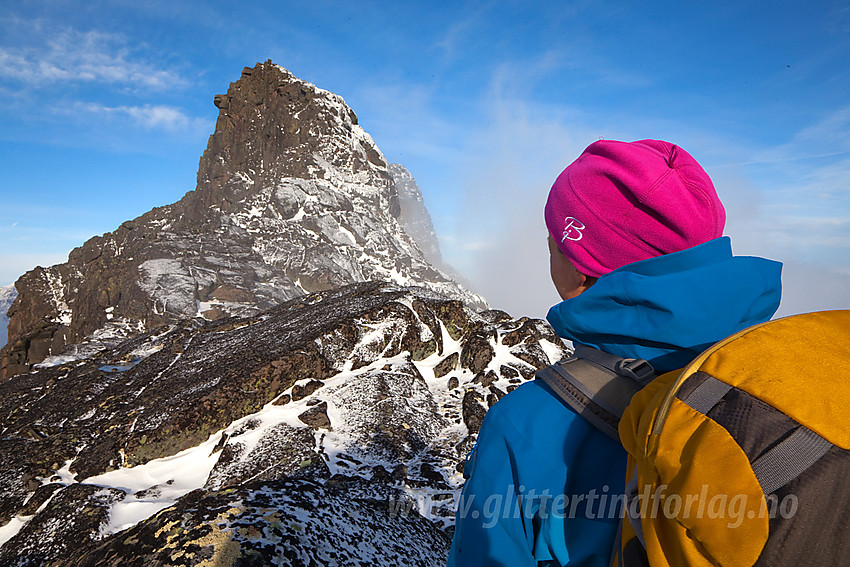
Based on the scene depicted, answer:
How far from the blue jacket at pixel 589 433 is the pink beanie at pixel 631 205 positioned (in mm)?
177

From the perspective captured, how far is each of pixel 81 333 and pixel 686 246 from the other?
5209 centimetres

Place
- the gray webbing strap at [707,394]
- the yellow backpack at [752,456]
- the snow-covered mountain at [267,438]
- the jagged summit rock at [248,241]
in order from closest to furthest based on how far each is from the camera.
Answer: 1. the yellow backpack at [752,456]
2. the gray webbing strap at [707,394]
3. the snow-covered mountain at [267,438]
4. the jagged summit rock at [248,241]

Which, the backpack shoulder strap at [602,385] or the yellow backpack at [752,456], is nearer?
the yellow backpack at [752,456]

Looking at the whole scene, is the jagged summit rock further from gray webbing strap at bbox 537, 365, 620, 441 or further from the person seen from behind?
gray webbing strap at bbox 537, 365, 620, 441

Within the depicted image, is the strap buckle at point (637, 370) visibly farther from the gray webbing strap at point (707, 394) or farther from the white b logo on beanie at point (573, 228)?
the white b logo on beanie at point (573, 228)

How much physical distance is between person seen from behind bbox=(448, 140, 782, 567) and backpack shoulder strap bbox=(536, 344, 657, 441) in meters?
0.06

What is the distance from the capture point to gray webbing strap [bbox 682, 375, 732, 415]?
3.09ft

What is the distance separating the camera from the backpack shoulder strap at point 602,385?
1.39 m

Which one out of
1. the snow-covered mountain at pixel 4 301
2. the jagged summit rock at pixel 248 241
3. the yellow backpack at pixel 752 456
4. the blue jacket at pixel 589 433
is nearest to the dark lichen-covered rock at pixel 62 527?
the blue jacket at pixel 589 433

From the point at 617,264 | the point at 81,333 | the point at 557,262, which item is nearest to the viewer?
the point at 617,264

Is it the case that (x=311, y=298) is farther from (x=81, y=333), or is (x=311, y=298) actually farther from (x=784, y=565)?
(x=81, y=333)

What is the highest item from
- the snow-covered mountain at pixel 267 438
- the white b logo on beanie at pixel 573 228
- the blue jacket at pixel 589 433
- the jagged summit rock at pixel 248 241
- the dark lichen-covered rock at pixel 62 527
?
the jagged summit rock at pixel 248 241

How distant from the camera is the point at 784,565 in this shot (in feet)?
2.56

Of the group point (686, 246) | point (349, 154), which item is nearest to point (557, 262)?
point (686, 246)
